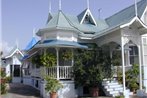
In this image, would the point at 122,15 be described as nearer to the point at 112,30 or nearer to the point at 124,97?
the point at 112,30

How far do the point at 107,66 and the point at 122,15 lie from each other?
8202 millimetres

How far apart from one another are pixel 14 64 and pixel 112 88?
20.9 metres

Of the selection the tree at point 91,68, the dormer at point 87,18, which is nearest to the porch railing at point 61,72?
the tree at point 91,68

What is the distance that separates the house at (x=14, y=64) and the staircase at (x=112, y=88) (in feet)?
65.1

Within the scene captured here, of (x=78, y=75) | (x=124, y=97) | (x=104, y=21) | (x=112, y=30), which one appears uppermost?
(x=104, y=21)

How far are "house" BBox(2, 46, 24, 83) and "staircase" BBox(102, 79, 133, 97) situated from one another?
1984 centimetres

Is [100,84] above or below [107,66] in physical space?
below

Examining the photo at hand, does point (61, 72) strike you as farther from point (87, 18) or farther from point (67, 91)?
point (87, 18)

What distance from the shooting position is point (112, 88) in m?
18.9

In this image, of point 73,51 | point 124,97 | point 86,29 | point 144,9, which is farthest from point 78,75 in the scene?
point 144,9

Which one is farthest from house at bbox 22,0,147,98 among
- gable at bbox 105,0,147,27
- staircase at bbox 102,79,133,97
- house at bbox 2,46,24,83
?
house at bbox 2,46,24,83

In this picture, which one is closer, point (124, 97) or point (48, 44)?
point (124, 97)

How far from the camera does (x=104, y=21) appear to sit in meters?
26.9

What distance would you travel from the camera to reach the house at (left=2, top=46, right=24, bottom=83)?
120 feet
